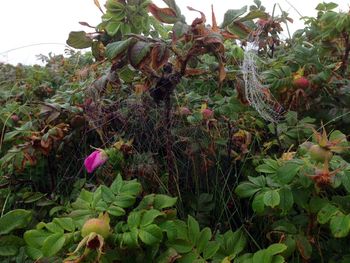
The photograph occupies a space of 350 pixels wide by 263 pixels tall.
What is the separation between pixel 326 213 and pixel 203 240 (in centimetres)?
24

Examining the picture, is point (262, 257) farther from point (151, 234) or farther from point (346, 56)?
point (346, 56)

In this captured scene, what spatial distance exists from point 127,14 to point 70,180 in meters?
0.46

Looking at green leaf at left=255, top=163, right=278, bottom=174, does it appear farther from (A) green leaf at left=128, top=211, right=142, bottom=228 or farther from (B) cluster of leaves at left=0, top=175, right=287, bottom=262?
(A) green leaf at left=128, top=211, right=142, bottom=228

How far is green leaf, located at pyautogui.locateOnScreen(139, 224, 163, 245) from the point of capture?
825mm

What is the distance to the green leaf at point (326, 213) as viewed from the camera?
2.90 feet

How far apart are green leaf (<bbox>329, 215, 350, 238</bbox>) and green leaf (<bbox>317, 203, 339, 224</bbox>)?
0.01 m

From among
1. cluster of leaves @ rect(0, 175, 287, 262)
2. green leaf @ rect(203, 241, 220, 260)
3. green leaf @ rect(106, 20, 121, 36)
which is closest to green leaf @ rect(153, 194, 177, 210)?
cluster of leaves @ rect(0, 175, 287, 262)

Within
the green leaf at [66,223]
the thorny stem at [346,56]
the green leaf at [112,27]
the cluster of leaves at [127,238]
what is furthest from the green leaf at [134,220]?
the thorny stem at [346,56]

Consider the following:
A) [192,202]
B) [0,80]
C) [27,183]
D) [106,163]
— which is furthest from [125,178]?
[0,80]

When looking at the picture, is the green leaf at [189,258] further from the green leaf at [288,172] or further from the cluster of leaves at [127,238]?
the green leaf at [288,172]

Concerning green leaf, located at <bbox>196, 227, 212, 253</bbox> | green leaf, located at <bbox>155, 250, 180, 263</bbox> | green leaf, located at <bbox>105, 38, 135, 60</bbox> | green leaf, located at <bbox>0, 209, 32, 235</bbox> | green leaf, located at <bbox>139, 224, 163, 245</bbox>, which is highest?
green leaf, located at <bbox>105, 38, 135, 60</bbox>

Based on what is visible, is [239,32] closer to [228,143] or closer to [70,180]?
[228,143]

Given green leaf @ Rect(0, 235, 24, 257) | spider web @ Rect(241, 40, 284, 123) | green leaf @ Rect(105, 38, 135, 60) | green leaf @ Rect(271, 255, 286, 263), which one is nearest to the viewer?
green leaf @ Rect(271, 255, 286, 263)

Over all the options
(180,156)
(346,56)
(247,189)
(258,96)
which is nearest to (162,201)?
(247,189)
